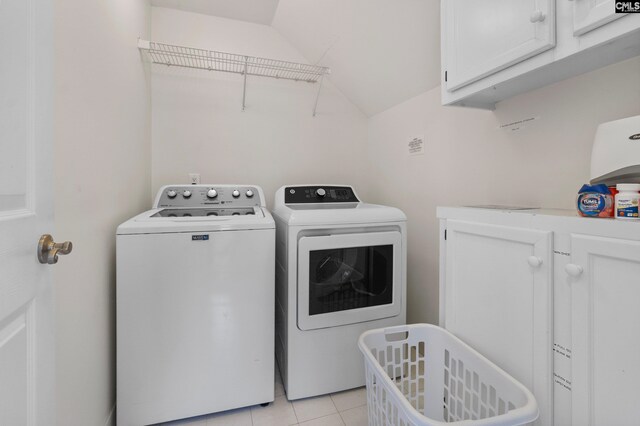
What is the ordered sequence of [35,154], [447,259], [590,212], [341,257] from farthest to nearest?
[341,257]
[447,259]
[590,212]
[35,154]

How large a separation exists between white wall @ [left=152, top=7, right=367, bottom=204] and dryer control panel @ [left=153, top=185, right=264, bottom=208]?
29 cm

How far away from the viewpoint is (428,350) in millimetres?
1289

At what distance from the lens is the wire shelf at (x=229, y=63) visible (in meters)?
2.08

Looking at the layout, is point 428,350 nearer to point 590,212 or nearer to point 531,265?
point 531,265

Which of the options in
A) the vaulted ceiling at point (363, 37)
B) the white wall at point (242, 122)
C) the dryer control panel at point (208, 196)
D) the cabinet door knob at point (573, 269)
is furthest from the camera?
the white wall at point (242, 122)

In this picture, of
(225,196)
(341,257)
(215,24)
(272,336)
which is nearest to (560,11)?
(341,257)

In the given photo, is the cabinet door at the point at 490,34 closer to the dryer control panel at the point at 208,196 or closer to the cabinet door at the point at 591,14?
the cabinet door at the point at 591,14

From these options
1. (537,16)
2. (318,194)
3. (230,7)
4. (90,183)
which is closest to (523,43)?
(537,16)

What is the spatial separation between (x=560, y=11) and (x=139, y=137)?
2.13m

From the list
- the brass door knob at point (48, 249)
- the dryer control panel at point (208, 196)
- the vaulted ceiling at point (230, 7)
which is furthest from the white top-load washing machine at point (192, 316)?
the vaulted ceiling at point (230, 7)

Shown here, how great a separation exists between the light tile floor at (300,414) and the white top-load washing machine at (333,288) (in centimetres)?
5

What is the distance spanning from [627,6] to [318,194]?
1.68m

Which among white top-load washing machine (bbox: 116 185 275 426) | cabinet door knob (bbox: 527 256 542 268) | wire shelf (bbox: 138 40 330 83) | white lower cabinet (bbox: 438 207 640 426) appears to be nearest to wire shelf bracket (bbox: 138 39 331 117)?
wire shelf (bbox: 138 40 330 83)

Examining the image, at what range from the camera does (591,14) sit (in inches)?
30.6
